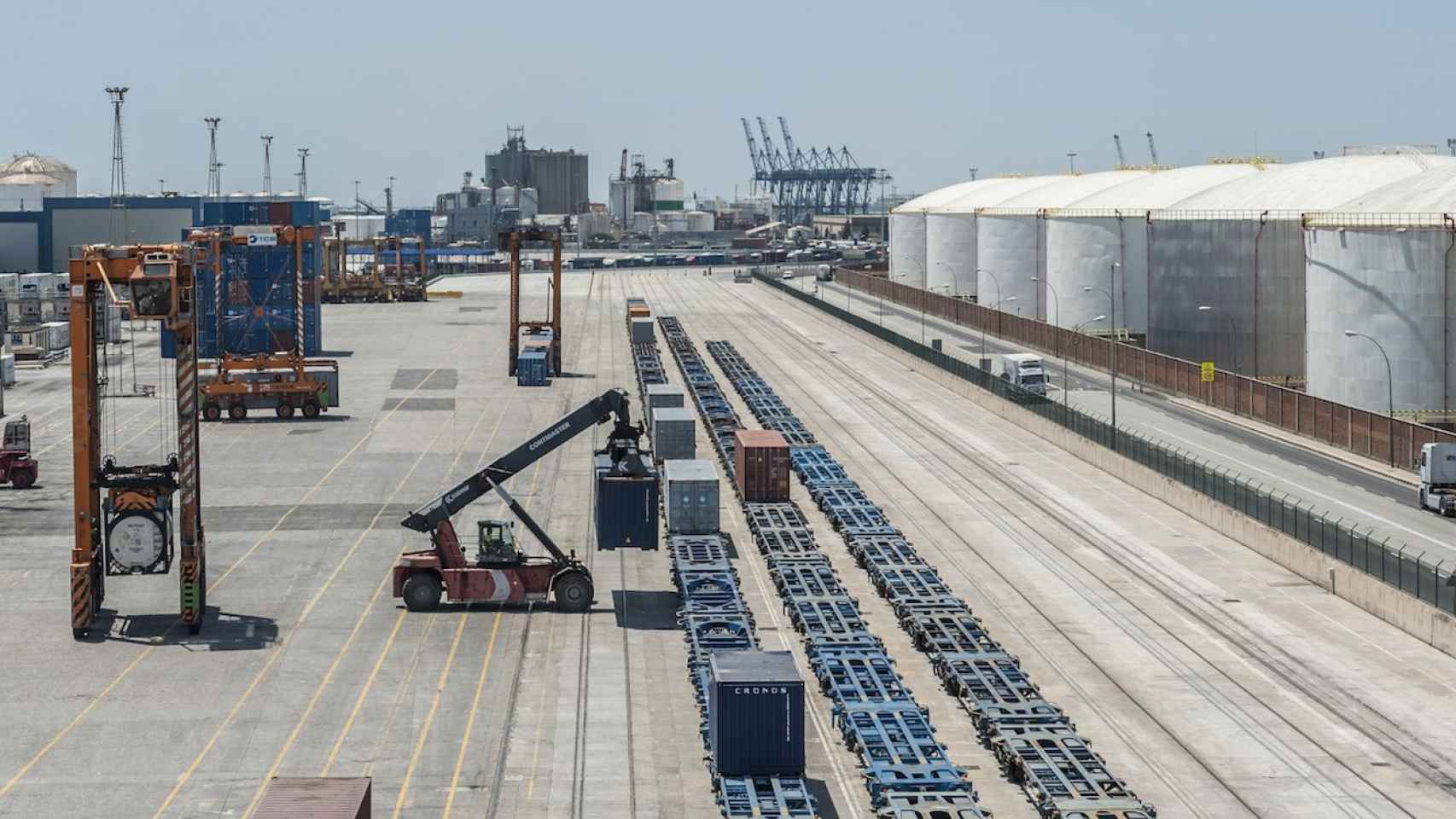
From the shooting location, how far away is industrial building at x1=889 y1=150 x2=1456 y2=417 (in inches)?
3814

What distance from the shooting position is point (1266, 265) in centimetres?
12200

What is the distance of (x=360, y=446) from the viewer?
10200 centimetres

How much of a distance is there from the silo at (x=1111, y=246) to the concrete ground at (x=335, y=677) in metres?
77.6

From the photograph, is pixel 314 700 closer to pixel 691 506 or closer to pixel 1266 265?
pixel 691 506

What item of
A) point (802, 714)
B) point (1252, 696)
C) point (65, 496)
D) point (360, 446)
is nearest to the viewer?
point (802, 714)

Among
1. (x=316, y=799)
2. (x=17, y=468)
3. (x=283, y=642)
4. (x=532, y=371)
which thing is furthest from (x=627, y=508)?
(x=532, y=371)

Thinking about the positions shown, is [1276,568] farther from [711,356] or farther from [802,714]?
[711,356]

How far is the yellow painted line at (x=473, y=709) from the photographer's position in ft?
140

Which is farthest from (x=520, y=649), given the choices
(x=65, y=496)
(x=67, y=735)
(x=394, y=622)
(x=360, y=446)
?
(x=360, y=446)

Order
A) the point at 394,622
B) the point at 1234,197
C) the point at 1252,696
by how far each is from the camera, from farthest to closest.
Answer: the point at 1234,197
the point at 394,622
the point at 1252,696

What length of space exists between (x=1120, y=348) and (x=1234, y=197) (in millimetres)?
13061

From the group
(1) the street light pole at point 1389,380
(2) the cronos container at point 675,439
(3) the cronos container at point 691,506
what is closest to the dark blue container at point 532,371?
(2) the cronos container at point 675,439

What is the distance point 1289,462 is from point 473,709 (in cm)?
5360

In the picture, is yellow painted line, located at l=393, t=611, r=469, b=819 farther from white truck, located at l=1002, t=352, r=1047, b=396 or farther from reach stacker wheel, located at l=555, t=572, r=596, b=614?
white truck, located at l=1002, t=352, r=1047, b=396
